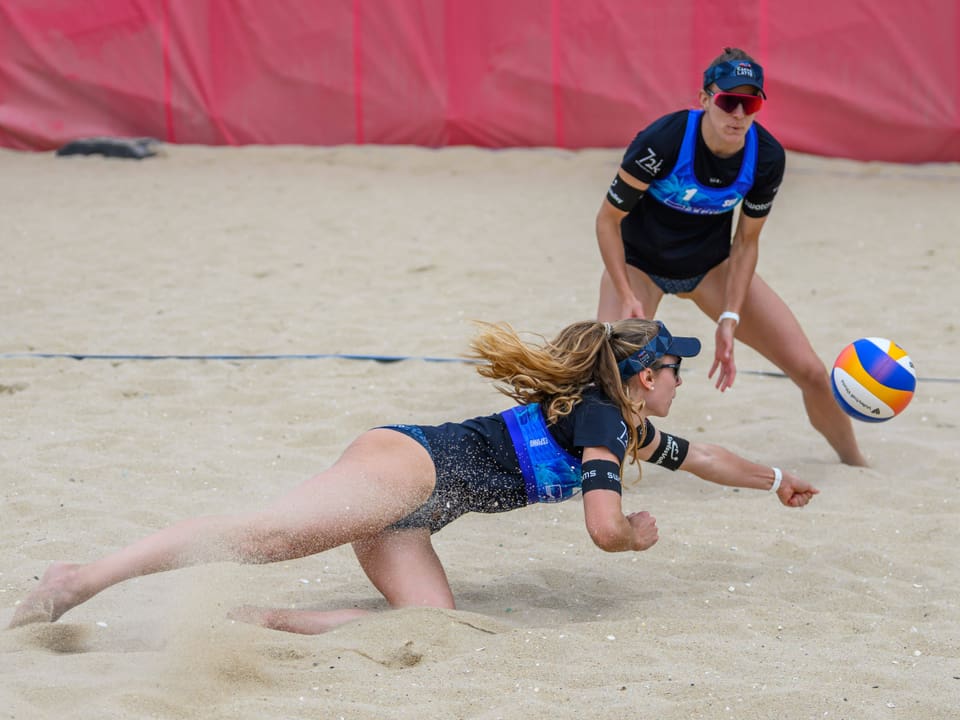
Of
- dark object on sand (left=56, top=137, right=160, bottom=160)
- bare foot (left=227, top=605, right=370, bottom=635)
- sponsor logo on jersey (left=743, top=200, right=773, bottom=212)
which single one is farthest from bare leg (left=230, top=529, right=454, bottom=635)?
dark object on sand (left=56, top=137, right=160, bottom=160)

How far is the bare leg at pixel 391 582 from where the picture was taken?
3.18m

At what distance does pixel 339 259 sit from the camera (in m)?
7.93

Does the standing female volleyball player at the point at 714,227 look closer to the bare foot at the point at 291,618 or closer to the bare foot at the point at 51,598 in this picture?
the bare foot at the point at 291,618

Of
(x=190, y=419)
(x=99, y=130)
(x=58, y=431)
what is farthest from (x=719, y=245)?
(x=99, y=130)

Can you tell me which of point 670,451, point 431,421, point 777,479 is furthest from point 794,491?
point 431,421

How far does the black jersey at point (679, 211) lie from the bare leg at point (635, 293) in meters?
0.04

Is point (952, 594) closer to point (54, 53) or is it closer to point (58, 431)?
point (58, 431)

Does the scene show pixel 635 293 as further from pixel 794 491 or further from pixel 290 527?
pixel 290 527

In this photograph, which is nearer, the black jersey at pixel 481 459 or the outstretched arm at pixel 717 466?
the black jersey at pixel 481 459

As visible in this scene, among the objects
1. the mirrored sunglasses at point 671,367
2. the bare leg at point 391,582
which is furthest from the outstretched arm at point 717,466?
the bare leg at point 391,582

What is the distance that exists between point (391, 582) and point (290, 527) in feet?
1.36

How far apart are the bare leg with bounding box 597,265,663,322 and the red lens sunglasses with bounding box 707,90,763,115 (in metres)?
0.72

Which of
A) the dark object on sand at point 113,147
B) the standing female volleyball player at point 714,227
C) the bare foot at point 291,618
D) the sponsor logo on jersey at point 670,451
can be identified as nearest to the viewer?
the bare foot at point 291,618

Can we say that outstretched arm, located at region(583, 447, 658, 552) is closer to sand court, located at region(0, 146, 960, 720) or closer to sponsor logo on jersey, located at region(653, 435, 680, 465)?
sand court, located at region(0, 146, 960, 720)
